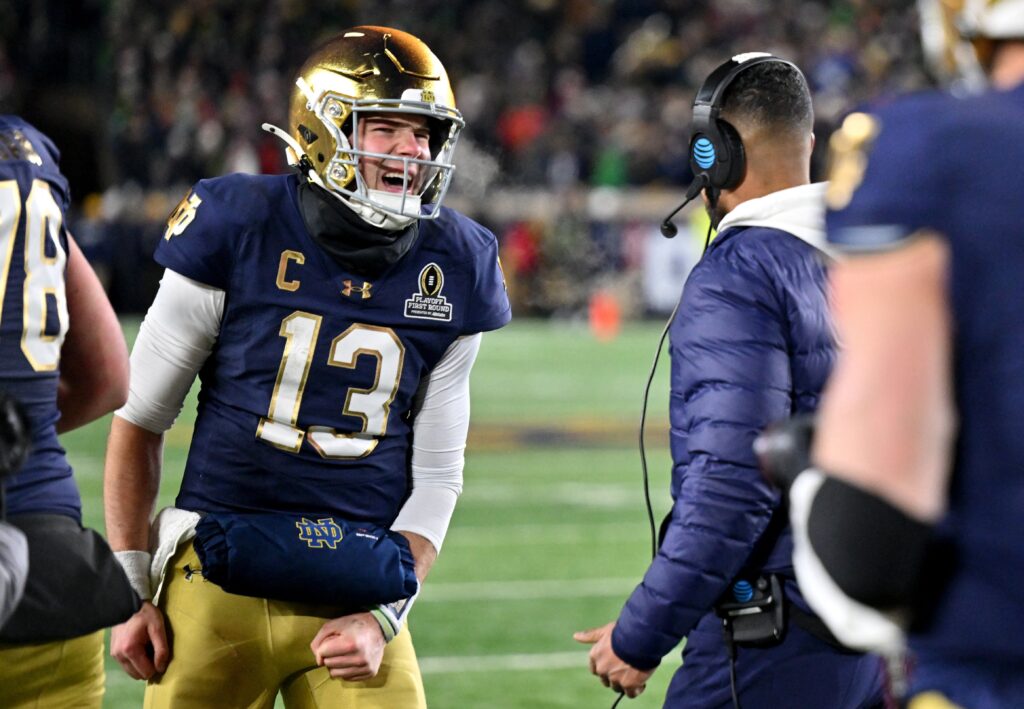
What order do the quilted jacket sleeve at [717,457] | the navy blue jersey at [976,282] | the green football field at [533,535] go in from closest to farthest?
the navy blue jersey at [976,282], the quilted jacket sleeve at [717,457], the green football field at [533,535]

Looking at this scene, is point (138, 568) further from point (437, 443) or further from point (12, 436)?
point (12, 436)

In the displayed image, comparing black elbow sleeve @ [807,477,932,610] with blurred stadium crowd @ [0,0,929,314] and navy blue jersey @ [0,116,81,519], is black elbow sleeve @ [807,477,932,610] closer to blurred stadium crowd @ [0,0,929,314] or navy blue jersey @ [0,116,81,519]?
navy blue jersey @ [0,116,81,519]

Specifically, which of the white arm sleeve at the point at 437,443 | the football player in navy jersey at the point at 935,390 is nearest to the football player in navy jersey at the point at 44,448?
the white arm sleeve at the point at 437,443

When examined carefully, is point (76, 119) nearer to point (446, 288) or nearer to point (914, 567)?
point (446, 288)

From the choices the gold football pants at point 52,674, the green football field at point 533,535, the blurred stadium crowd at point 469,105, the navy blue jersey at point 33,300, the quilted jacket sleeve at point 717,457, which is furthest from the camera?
the blurred stadium crowd at point 469,105

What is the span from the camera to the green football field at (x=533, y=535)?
17.6 ft

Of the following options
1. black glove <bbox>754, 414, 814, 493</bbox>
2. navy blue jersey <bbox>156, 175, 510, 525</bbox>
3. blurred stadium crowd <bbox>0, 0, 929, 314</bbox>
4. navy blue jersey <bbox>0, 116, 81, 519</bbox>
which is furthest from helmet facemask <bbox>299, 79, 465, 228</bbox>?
blurred stadium crowd <bbox>0, 0, 929, 314</bbox>

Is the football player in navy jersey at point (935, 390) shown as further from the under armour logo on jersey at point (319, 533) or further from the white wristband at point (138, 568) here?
the white wristband at point (138, 568)

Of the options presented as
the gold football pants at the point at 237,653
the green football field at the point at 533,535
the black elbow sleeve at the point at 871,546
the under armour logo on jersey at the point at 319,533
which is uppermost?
the black elbow sleeve at the point at 871,546

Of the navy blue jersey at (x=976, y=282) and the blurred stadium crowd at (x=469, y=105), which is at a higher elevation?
the navy blue jersey at (x=976, y=282)

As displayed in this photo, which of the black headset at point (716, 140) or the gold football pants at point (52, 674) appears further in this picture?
the black headset at point (716, 140)

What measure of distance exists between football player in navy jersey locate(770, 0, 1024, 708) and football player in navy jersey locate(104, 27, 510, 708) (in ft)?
4.25

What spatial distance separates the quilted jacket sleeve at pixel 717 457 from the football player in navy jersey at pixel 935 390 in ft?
2.97

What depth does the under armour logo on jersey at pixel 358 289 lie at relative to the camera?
8.96ft
